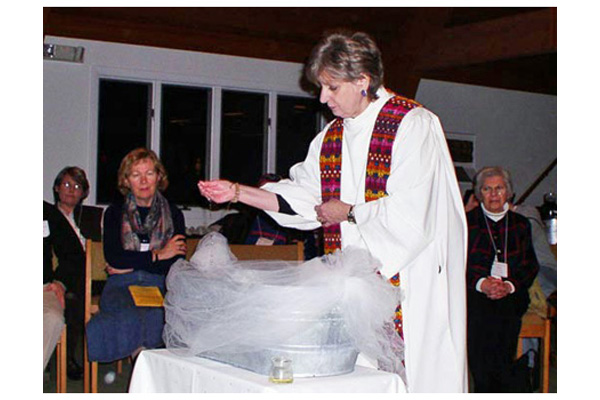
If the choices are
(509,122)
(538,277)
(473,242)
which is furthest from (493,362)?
(509,122)

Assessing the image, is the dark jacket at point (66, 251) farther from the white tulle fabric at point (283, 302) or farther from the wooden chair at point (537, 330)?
the white tulle fabric at point (283, 302)

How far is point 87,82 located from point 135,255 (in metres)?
3.70

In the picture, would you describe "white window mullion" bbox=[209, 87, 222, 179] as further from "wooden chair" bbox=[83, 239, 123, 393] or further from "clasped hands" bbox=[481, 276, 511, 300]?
"clasped hands" bbox=[481, 276, 511, 300]

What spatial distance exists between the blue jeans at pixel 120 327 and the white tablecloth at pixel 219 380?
151cm

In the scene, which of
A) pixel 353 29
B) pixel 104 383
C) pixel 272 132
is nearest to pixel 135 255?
pixel 104 383

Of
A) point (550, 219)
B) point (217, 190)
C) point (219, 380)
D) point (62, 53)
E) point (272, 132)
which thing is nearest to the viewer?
point (219, 380)

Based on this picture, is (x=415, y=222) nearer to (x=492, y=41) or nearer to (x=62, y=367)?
(x=62, y=367)

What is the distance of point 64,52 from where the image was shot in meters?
7.23

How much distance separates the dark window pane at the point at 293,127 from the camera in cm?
855

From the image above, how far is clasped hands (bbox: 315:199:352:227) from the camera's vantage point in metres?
2.32

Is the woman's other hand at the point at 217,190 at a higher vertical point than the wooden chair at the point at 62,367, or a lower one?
higher

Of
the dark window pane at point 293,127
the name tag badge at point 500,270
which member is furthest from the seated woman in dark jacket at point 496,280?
the dark window pane at point 293,127

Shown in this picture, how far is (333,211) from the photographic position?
7.64ft

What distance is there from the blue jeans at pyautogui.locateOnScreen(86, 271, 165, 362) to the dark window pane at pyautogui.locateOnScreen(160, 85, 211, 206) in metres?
4.02
